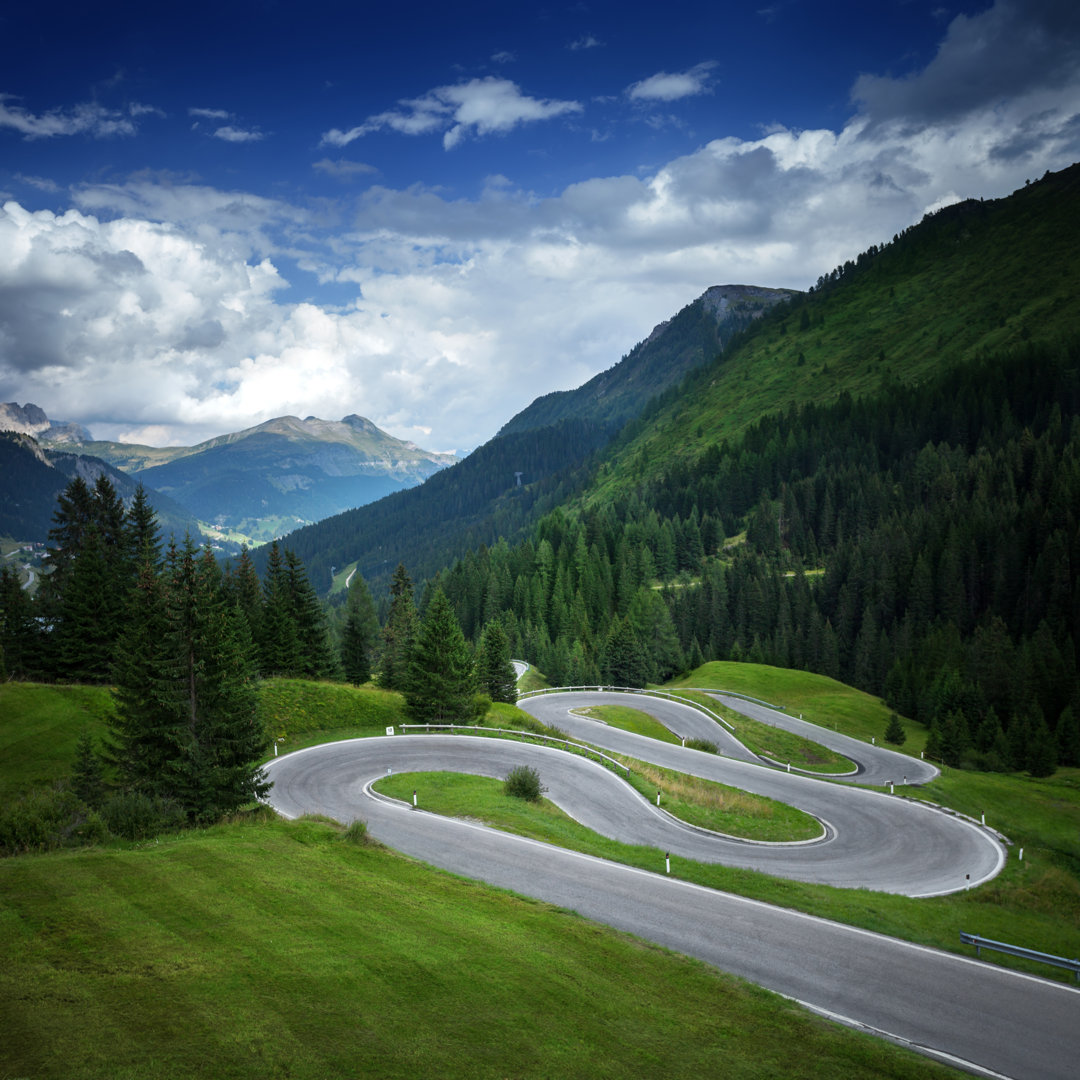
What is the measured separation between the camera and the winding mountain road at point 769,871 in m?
14.3

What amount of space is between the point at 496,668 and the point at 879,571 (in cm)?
8182

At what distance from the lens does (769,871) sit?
26.6 metres

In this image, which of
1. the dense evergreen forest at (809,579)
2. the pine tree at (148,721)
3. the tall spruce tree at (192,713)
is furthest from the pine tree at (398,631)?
the tall spruce tree at (192,713)

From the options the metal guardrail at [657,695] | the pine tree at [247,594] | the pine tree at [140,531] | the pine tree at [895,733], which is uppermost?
the pine tree at [140,531]

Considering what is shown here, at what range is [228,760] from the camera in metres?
25.3

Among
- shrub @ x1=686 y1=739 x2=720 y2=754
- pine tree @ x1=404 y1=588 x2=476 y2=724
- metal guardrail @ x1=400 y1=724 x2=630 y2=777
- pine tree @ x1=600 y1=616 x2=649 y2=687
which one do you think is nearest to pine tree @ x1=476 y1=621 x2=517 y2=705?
pine tree @ x1=404 y1=588 x2=476 y2=724

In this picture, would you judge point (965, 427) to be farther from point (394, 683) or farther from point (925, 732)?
point (394, 683)

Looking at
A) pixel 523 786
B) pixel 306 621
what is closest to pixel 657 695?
pixel 306 621

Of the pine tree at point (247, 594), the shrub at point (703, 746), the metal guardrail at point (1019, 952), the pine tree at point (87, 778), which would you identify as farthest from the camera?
the pine tree at point (247, 594)

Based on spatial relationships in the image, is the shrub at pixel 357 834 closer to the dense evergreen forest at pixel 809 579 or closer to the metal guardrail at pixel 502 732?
the dense evergreen forest at pixel 809 579

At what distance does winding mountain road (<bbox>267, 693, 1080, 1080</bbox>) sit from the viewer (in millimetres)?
14336

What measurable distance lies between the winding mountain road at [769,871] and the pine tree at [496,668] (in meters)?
16.5

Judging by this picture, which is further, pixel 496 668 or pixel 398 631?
pixel 398 631

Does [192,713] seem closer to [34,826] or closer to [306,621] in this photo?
[34,826]
